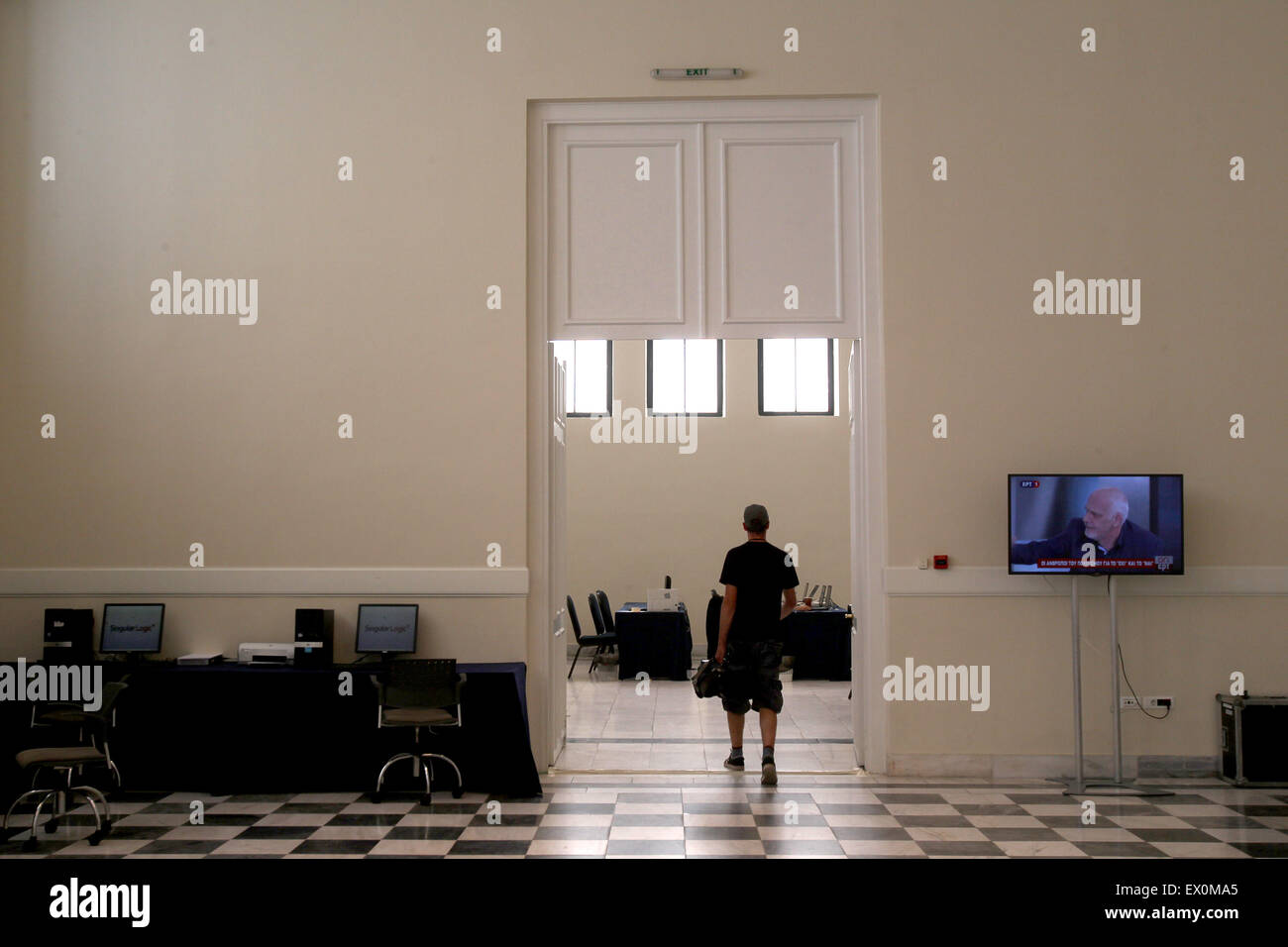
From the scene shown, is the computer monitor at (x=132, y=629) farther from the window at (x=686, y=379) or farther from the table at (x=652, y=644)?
the window at (x=686, y=379)

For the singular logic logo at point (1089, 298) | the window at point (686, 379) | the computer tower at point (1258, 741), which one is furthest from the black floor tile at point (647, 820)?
the window at point (686, 379)

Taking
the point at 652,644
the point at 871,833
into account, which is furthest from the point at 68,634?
the point at 652,644

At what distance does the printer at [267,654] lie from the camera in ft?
20.3

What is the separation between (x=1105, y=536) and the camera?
592 cm

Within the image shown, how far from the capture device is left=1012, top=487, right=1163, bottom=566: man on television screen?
5910mm

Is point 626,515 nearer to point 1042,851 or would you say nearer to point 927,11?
point 927,11

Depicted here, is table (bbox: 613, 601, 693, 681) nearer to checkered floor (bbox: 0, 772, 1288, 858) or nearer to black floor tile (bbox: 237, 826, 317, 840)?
checkered floor (bbox: 0, 772, 1288, 858)

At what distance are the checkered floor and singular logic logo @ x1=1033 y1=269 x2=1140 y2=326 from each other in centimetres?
296

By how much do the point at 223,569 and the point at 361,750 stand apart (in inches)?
63.8

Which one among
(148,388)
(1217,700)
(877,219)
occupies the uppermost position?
(877,219)

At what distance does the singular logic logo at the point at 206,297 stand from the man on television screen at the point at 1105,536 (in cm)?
523

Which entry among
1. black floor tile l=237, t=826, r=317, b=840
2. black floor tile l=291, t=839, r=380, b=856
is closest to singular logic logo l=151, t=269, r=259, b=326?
black floor tile l=237, t=826, r=317, b=840

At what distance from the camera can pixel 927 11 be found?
6543 millimetres
